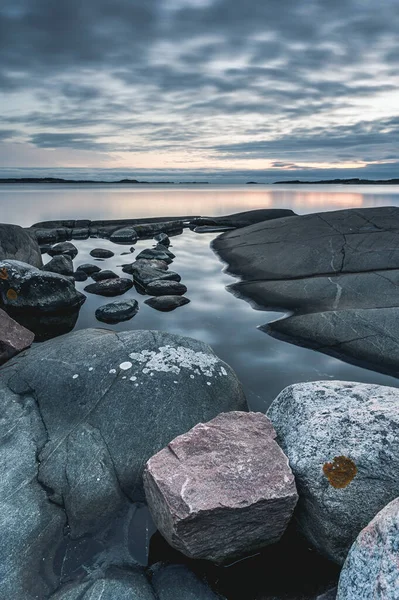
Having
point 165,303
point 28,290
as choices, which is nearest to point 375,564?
point 165,303

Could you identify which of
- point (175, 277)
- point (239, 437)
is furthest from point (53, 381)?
point (175, 277)

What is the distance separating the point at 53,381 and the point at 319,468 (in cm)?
313

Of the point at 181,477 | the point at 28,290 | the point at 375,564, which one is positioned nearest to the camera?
the point at 375,564

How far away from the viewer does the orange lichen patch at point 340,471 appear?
11.1 feet

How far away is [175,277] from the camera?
12531mm

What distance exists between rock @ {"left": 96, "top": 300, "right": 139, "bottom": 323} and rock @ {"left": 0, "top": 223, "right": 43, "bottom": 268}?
4.29m

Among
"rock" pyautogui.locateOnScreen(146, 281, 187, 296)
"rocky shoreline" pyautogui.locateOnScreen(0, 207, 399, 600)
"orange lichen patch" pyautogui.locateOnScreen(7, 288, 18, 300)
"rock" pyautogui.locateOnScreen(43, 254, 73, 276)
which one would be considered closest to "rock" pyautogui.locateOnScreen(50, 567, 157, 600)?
"rocky shoreline" pyautogui.locateOnScreen(0, 207, 399, 600)

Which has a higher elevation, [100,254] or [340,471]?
[340,471]

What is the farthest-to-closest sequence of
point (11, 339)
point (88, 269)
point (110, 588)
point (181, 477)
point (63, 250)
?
point (63, 250) → point (88, 269) → point (11, 339) → point (181, 477) → point (110, 588)

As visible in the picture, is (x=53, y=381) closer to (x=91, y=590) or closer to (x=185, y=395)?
(x=185, y=395)

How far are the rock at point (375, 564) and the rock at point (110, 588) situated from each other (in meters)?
1.39

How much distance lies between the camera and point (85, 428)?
4441 mm

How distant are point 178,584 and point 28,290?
7.71m

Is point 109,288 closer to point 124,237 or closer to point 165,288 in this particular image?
point 165,288
